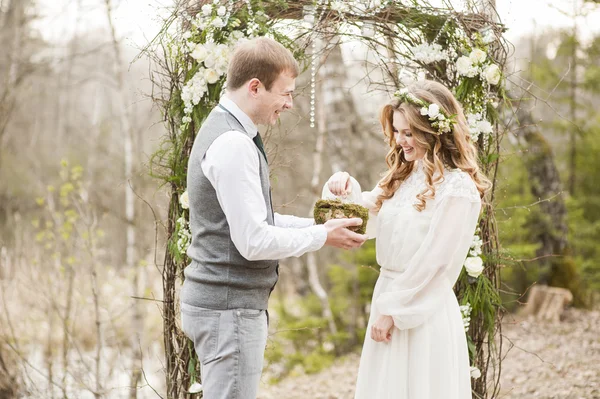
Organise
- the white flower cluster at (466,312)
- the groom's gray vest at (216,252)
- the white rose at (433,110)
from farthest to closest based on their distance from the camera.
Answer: the white flower cluster at (466,312)
the white rose at (433,110)
the groom's gray vest at (216,252)

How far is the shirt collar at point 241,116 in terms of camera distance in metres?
2.40

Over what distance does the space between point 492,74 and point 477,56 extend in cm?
13

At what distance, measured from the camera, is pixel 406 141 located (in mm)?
2852

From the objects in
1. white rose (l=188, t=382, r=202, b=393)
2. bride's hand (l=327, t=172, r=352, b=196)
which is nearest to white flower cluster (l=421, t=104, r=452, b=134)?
bride's hand (l=327, t=172, r=352, b=196)

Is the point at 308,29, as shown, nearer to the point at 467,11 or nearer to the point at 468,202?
the point at 467,11

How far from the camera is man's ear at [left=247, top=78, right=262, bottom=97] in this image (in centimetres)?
237

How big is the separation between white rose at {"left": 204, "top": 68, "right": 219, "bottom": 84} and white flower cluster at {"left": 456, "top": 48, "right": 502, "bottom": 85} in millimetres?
1317

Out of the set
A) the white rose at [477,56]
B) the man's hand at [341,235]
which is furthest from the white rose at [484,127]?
the man's hand at [341,235]

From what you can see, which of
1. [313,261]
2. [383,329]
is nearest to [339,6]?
[383,329]

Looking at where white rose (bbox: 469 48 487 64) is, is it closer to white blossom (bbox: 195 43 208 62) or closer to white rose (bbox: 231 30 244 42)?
white rose (bbox: 231 30 244 42)

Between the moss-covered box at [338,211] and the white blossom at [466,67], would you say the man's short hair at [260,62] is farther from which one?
the white blossom at [466,67]

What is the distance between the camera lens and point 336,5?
3369mm

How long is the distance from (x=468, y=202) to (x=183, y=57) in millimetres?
1781

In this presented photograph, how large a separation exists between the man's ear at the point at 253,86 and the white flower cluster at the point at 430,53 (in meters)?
1.41
